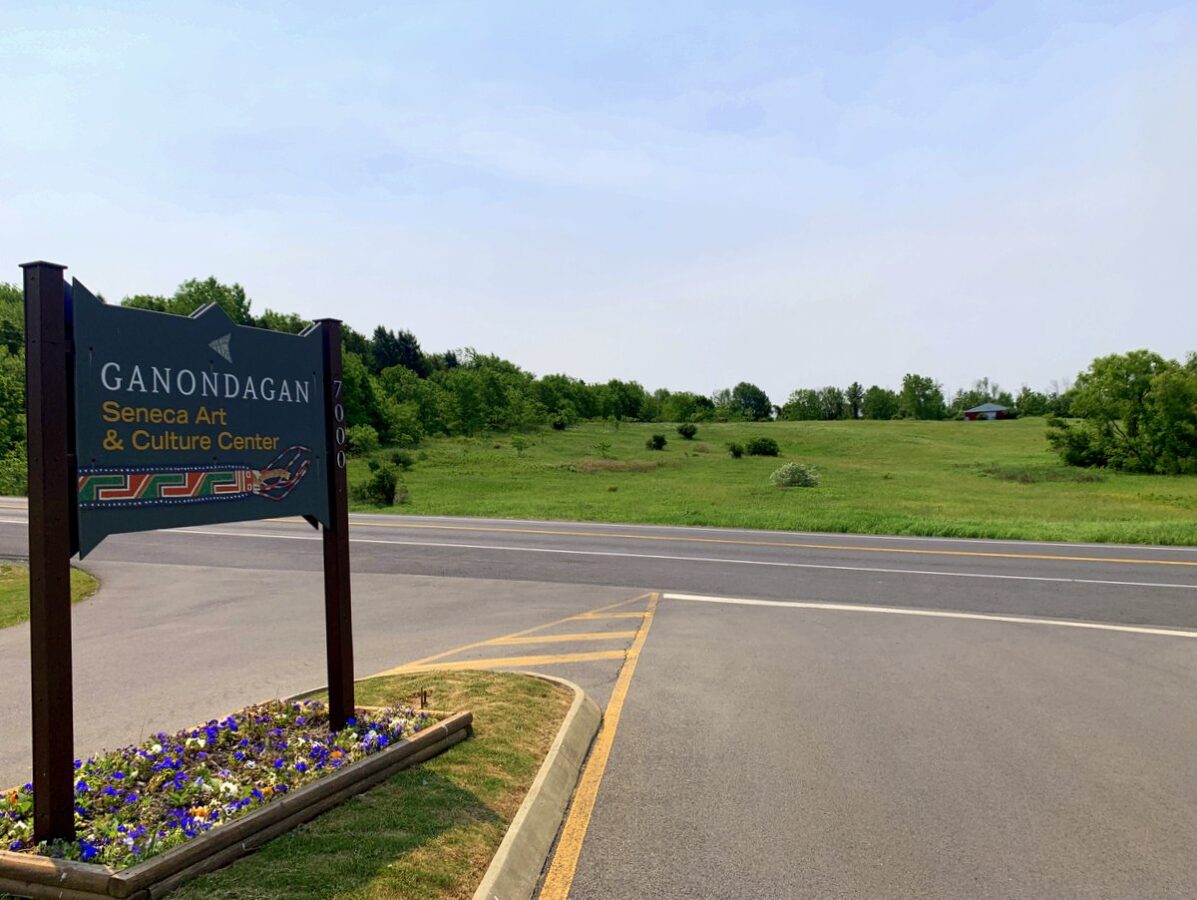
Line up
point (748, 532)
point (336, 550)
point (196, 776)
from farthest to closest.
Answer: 1. point (748, 532)
2. point (336, 550)
3. point (196, 776)

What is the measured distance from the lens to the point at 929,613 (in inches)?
465

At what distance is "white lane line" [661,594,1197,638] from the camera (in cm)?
1081

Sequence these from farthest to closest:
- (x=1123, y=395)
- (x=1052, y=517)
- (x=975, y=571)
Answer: (x=1123, y=395) < (x=1052, y=517) < (x=975, y=571)

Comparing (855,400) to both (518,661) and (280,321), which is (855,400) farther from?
(518,661)

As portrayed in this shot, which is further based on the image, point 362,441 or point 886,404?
point 886,404

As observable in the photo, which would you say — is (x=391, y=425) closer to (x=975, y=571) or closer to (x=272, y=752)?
(x=975, y=571)

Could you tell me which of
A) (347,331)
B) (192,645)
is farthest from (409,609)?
(347,331)

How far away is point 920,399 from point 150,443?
470ft

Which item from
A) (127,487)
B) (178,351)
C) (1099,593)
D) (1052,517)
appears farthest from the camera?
(1052,517)

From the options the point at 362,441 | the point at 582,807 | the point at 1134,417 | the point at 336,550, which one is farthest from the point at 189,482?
the point at 1134,417

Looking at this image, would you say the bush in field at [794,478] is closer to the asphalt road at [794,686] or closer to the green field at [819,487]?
the green field at [819,487]

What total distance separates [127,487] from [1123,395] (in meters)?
69.9

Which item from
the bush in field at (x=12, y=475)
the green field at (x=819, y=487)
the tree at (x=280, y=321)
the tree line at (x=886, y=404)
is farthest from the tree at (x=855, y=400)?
the bush in field at (x=12, y=475)

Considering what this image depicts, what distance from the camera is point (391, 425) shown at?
70812mm
